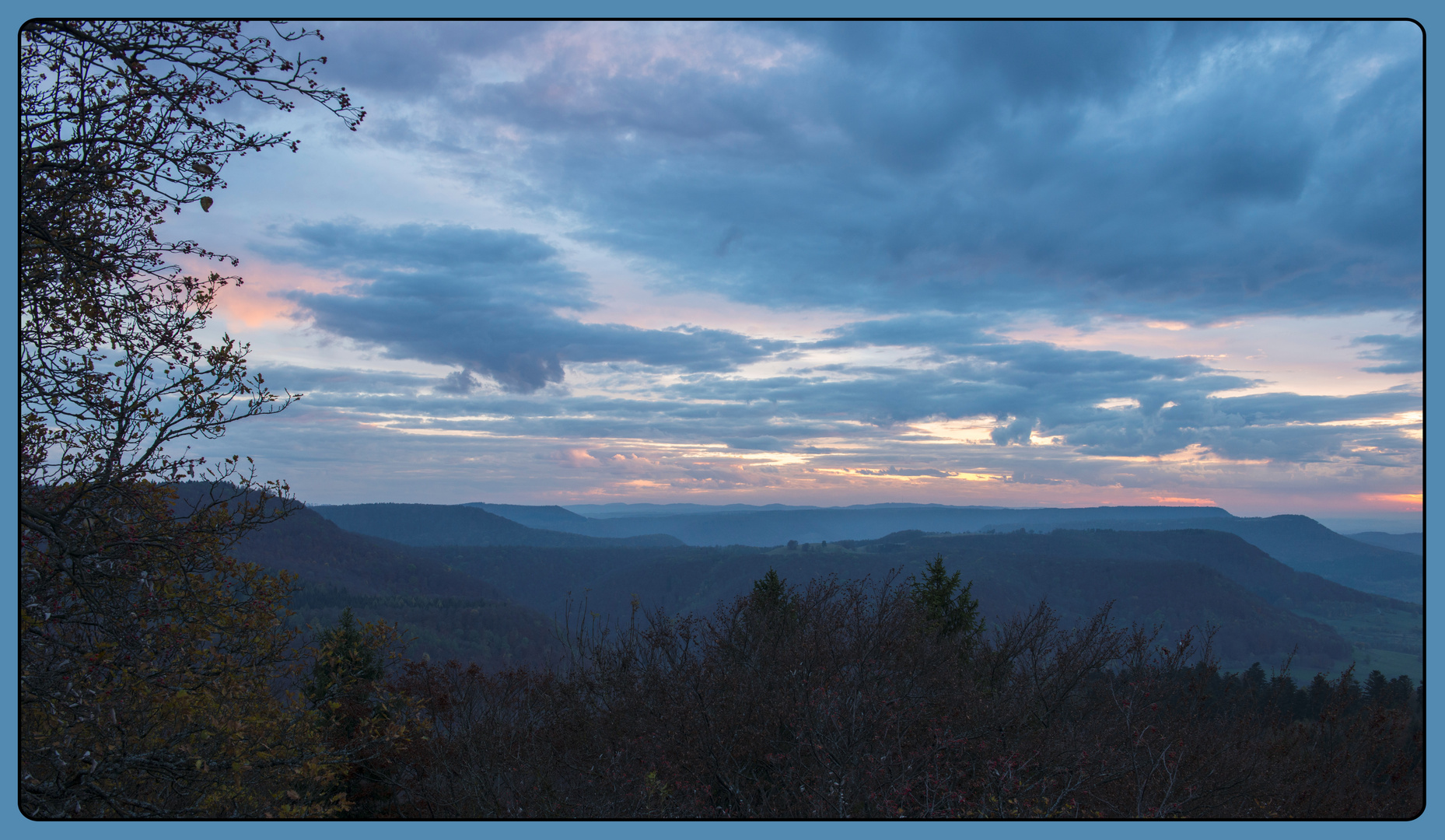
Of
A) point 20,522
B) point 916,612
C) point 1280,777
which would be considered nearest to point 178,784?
point 20,522

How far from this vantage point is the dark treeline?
1071cm

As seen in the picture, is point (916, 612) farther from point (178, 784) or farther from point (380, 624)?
point (178, 784)

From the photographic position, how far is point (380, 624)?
9.65 metres

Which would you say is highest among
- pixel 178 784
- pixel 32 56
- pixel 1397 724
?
pixel 32 56

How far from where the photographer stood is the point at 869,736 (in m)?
12.5

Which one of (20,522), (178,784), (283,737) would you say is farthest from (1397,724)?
(20,522)

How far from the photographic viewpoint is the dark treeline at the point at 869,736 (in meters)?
10.7

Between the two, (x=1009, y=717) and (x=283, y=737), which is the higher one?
(x=283, y=737)

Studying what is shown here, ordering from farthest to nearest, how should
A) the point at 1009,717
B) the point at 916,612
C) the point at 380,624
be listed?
the point at 916,612 < the point at 1009,717 < the point at 380,624

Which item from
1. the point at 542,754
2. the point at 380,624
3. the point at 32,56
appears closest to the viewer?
the point at 32,56

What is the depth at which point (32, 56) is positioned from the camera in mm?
7398

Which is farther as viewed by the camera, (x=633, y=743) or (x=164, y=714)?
(x=633, y=743)

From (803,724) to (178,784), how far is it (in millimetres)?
8942

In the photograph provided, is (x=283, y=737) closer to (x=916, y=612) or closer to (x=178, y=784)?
(x=178, y=784)
